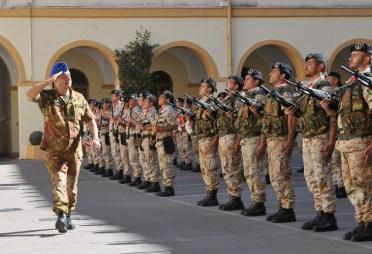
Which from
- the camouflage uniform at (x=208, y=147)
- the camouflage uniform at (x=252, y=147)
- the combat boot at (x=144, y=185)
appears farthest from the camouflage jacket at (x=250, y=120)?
the combat boot at (x=144, y=185)

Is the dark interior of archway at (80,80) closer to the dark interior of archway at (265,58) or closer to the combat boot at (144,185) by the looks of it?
the dark interior of archway at (265,58)

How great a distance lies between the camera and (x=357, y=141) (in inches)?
349

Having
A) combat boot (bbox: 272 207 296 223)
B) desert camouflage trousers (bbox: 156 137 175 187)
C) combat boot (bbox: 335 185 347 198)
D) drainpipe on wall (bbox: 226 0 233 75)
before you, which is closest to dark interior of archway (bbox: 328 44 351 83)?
drainpipe on wall (bbox: 226 0 233 75)

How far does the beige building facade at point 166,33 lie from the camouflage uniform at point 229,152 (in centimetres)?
1741

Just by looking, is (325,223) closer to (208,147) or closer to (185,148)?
(208,147)

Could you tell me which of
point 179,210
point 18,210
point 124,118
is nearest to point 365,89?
point 179,210

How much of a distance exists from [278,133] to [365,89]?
2205mm

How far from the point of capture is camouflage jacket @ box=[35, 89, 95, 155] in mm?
10609

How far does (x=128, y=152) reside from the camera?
1886cm

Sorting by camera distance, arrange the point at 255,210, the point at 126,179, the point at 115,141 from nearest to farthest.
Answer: the point at 255,210
the point at 126,179
the point at 115,141

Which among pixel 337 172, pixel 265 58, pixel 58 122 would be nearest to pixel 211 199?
pixel 337 172

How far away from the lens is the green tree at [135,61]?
1168 inches

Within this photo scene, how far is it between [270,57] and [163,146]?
60.8ft

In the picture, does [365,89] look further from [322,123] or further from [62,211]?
[62,211]
